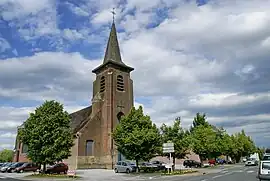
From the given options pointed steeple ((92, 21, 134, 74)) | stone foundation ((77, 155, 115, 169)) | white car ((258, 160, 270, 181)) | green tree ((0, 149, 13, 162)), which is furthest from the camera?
green tree ((0, 149, 13, 162))

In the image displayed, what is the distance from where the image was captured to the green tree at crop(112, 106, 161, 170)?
3762cm

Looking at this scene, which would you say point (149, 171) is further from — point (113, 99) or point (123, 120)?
point (113, 99)

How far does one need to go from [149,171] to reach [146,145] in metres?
4.96

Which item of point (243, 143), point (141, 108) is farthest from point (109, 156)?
point (243, 143)

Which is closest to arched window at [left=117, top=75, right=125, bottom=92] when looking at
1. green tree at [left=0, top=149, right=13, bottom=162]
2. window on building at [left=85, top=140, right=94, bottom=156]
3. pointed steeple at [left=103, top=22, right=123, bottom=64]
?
pointed steeple at [left=103, top=22, right=123, bottom=64]

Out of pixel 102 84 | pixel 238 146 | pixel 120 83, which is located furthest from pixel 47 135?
pixel 238 146

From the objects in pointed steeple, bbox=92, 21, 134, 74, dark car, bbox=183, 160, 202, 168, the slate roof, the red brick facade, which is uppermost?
pointed steeple, bbox=92, 21, 134, 74

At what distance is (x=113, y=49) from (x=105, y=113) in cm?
1268

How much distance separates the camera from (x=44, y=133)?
1412 inches

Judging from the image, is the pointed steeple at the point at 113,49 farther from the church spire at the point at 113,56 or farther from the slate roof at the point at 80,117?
the slate roof at the point at 80,117

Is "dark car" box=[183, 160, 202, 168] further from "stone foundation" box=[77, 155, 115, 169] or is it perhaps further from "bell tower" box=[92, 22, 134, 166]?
"stone foundation" box=[77, 155, 115, 169]

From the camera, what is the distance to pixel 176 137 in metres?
41.0

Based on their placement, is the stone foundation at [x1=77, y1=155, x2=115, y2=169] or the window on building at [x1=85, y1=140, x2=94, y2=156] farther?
the window on building at [x1=85, y1=140, x2=94, y2=156]

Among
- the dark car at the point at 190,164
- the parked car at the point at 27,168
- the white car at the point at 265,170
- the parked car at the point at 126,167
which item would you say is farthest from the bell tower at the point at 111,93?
the white car at the point at 265,170
